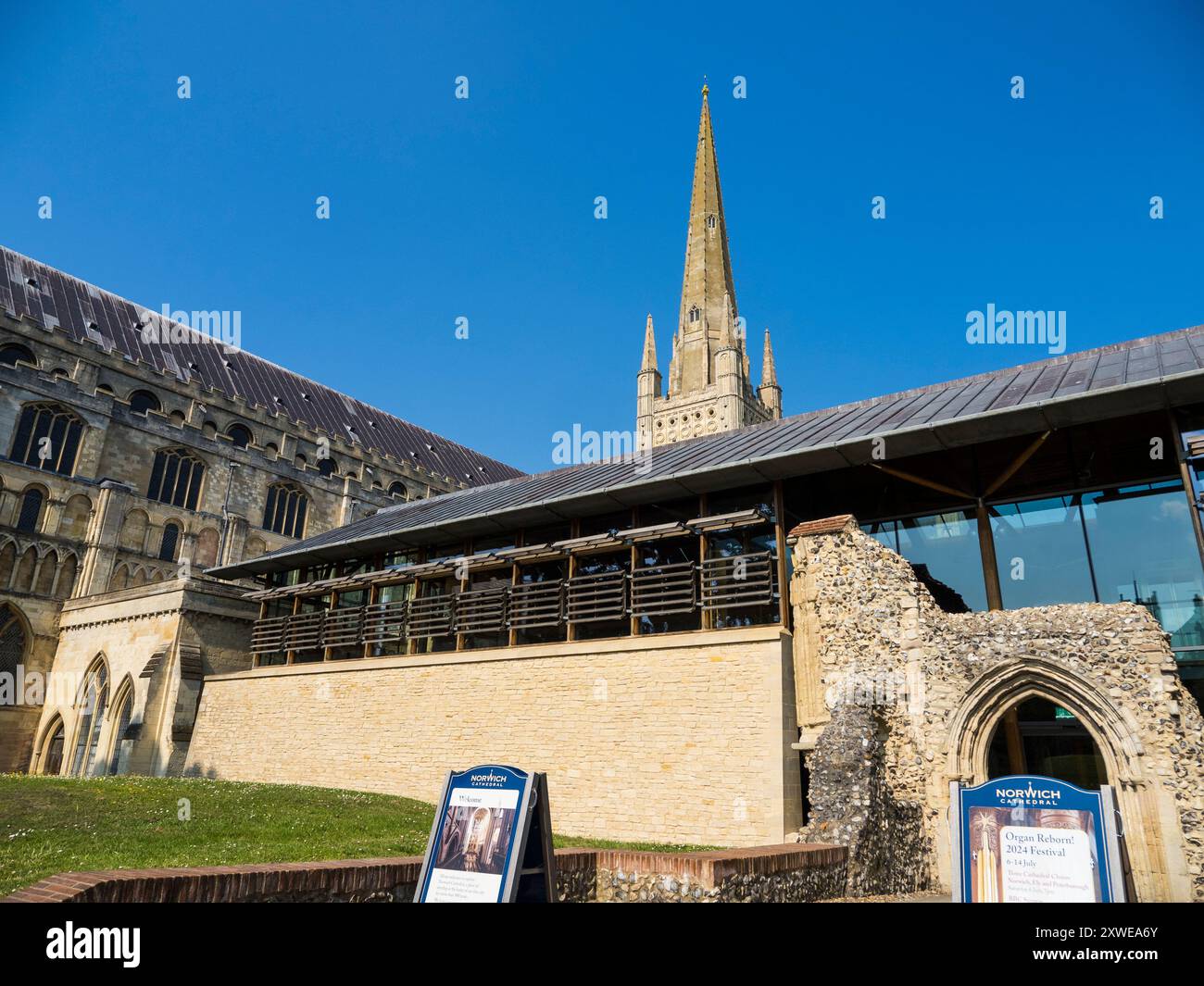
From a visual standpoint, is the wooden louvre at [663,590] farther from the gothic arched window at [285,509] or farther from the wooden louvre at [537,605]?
the gothic arched window at [285,509]

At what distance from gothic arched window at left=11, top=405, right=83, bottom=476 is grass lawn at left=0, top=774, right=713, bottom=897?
79.2 feet

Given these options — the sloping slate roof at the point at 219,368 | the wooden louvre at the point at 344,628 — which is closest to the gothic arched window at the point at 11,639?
the sloping slate roof at the point at 219,368

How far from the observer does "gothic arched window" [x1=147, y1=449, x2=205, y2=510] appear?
4206cm

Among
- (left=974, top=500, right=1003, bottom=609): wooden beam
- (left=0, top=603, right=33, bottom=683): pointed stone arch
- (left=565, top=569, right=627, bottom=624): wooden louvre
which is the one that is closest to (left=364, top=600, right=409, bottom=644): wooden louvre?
(left=565, top=569, right=627, bottom=624): wooden louvre

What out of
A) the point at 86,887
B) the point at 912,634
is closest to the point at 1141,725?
the point at 912,634

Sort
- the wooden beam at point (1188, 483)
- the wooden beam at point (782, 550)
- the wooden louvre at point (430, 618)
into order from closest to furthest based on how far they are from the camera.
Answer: the wooden beam at point (1188, 483) → the wooden beam at point (782, 550) → the wooden louvre at point (430, 618)

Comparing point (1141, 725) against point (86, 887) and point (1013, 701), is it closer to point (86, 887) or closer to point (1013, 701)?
point (1013, 701)

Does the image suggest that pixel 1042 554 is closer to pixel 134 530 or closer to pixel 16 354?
pixel 134 530

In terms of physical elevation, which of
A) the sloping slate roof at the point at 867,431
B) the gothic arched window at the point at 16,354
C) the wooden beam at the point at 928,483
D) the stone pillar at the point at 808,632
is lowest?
the stone pillar at the point at 808,632

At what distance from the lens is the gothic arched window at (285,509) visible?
4738 cm

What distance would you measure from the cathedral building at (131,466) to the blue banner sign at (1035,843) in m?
26.2

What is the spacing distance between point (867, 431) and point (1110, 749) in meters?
7.14

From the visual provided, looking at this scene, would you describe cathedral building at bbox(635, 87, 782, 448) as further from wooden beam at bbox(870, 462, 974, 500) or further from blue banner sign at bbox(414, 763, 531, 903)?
blue banner sign at bbox(414, 763, 531, 903)

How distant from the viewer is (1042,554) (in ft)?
52.9
